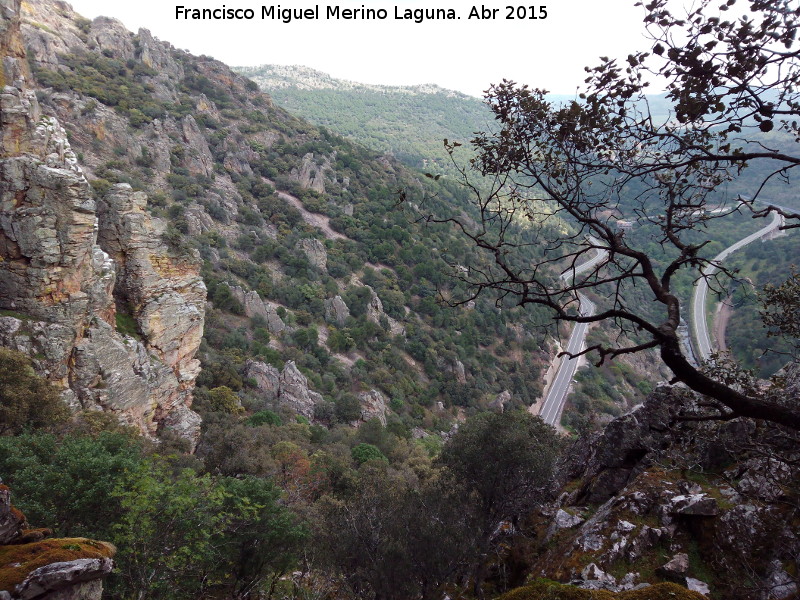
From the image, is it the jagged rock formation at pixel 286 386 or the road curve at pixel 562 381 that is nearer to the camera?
the jagged rock formation at pixel 286 386

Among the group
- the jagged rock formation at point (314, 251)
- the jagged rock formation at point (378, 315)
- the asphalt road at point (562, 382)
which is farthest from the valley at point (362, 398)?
the asphalt road at point (562, 382)

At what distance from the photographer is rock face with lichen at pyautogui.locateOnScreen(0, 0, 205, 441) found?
494 inches

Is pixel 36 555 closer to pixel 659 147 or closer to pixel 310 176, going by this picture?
pixel 659 147

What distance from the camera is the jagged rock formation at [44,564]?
15.2 ft

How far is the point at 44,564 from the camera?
15.9 feet

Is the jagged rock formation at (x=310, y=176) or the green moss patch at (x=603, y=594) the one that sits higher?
the jagged rock formation at (x=310, y=176)

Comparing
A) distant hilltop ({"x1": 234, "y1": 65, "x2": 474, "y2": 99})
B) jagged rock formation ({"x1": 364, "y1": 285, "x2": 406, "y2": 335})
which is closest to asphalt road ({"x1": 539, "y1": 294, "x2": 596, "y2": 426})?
jagged rock formation ({"x1": 364, "y1": 285, "x2": 406, "y2": 335})

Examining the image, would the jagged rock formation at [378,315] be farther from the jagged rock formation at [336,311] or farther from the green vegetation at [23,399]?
the green vegetation at [23,399]

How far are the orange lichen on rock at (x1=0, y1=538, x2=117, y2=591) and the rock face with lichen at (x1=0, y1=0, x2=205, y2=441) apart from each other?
8831 millimetres

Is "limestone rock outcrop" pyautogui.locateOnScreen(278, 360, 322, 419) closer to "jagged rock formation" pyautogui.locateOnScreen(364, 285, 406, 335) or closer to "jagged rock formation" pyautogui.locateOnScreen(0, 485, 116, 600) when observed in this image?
"jagged rock formation" pyautogui.locateOnScreen(364, 285, 406, 335)

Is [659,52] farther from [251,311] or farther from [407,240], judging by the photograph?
[407,240]

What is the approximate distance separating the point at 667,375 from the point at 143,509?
60790mm

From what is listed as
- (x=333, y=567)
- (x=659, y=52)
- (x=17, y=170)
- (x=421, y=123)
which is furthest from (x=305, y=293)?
(x=421, y=123)

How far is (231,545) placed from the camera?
397 inches
